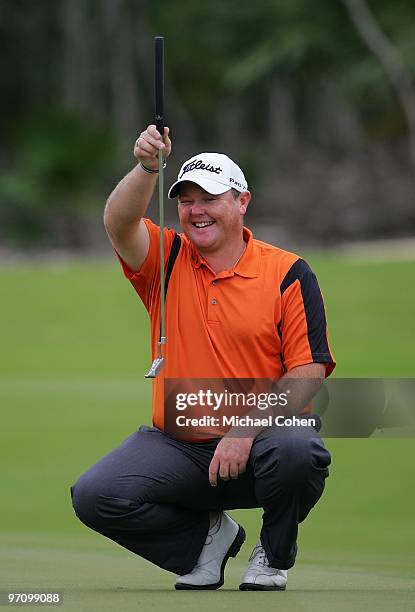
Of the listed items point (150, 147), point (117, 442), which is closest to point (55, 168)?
point (117, 442)

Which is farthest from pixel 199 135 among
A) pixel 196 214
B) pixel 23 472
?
pixel 196 214

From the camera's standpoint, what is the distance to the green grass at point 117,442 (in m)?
5.22

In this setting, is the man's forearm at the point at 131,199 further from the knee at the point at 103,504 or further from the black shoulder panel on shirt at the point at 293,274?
the knee at the point at 103,504

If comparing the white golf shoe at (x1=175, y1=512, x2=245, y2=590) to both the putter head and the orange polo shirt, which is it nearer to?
the orange polo shirt

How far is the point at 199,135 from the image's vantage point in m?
54.3

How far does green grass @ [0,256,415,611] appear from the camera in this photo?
5223 millimetres

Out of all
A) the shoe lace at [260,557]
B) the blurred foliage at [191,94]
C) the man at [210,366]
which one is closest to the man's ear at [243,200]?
the man at [210,366]

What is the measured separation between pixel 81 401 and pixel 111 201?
940 centimetres

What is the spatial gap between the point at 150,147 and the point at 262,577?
161 cm

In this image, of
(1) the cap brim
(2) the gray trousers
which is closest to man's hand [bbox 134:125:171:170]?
(1) the cap brim

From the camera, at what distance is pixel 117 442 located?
11625 mm

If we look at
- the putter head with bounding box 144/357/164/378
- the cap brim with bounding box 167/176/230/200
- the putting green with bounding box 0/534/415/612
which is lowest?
the putting green with bounding box 0/534/415/612

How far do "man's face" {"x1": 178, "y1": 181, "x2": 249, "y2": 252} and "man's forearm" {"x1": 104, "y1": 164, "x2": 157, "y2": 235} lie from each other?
167 millimetres

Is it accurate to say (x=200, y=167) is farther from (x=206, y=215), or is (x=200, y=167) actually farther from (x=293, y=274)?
(x=293, y=274)
